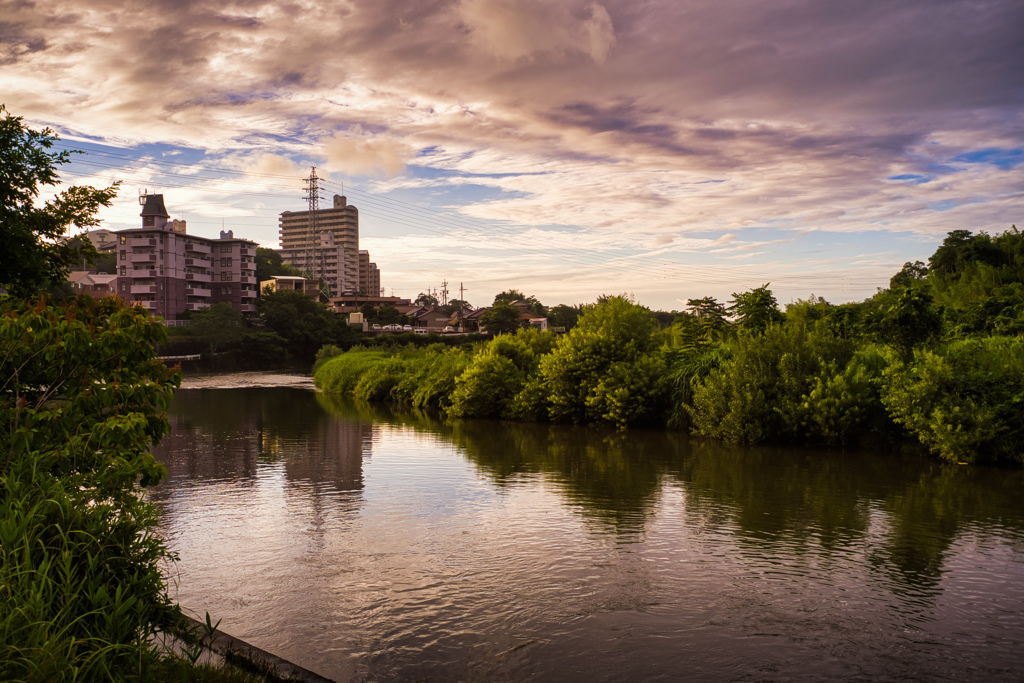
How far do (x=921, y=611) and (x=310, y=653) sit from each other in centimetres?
682

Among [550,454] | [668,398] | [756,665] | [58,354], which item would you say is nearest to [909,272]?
[668,398]

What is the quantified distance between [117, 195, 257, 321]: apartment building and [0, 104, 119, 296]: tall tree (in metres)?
77.7

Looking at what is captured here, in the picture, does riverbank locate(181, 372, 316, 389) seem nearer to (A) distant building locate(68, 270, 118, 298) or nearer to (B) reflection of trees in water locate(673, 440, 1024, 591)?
(B) reflection of trees in water locate(673, 440, 1024, 591)

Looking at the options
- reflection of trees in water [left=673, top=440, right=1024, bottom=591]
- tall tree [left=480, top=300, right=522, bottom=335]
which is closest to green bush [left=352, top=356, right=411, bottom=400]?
reflection of trees in water [left=673, top=440, right=1024, bottom=591]

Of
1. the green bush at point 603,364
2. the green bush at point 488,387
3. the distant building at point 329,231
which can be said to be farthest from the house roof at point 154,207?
the distant building at point 329,231

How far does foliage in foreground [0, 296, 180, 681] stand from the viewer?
4.36 metres

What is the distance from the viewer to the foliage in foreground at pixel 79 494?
171 inches

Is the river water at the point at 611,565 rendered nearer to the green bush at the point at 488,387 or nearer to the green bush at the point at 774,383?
the green bush at the point at 774,383

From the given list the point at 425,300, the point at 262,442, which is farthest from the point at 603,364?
the point at 425,300

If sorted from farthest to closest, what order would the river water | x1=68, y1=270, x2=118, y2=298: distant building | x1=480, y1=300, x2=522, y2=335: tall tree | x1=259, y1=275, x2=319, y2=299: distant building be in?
1. x1=259, y1=275, x2=319, y2=299: distant building
2. x1=480, y1=300, x2=522, y2=335: tall tree
3. x1=68, y1=270, x2=118, y2=298: distant building
4. the river water

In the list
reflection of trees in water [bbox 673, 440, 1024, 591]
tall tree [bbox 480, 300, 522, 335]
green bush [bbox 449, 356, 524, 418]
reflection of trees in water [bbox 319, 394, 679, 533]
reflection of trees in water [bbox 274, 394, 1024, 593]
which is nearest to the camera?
reflection of trees in water [bbox 673, 440, 1024, 591]

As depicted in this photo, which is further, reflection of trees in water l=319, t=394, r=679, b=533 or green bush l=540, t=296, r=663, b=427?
green bush l=540, t=296, r=663, b=427

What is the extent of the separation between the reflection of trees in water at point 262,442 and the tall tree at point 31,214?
568 centimetres

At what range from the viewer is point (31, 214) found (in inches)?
395
